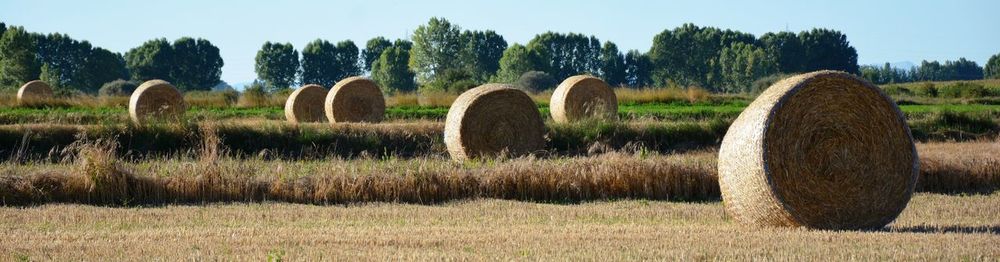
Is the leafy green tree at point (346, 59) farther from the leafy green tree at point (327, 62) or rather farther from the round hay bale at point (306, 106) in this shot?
the round hay bale at point (306, 106)

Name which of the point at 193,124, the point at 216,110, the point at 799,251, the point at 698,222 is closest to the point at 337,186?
the point at 698,222

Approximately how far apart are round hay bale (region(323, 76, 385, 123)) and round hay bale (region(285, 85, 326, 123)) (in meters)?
0.97

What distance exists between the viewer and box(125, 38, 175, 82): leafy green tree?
8438cm

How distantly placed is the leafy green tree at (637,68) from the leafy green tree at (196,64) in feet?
102

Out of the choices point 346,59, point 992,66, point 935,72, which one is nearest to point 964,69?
point 935,72

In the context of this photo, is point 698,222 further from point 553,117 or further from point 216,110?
point 216,110

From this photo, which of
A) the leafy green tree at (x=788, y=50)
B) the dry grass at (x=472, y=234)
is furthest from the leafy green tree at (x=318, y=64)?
the dry grass at (x=472, y=234)

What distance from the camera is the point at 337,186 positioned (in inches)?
569

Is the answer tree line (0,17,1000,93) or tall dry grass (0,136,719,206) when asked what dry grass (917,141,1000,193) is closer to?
tall dry grass (0,136,719,206)

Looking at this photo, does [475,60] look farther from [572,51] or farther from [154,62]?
[154,62]

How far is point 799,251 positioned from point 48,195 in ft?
29.2

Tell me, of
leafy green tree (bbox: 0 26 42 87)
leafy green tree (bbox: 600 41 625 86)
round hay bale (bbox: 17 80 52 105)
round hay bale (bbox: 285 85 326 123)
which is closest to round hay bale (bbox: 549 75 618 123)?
round hay bale (bbox: 285 85 326 123)

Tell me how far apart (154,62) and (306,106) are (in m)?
60.0

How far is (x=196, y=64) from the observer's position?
8819 centimetres
